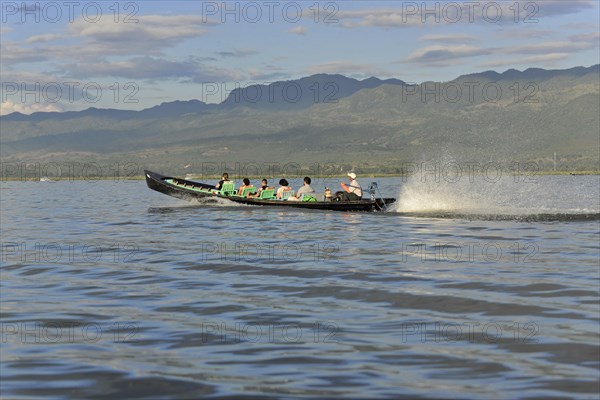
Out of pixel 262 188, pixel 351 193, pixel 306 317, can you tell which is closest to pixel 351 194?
pixel 351 193

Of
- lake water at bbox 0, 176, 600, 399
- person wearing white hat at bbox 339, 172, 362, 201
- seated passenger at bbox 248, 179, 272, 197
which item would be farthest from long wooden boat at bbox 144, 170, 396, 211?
lake water at bbox 0, 176, 600, 399

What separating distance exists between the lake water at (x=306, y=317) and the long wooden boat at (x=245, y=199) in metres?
12.1

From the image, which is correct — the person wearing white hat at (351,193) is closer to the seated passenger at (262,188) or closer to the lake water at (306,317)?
the seated passenger at (262,188)

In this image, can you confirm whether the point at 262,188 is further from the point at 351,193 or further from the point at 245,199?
the point at 351,193

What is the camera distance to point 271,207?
145 feet

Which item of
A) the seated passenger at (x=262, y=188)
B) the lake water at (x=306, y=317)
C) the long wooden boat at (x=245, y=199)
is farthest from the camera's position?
the seated passenger at (x=262, y=188)

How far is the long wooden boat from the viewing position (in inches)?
1620

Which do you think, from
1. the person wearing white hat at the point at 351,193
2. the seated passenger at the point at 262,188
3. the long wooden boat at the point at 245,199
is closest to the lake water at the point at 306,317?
the long wooden boat at the point at 245,199

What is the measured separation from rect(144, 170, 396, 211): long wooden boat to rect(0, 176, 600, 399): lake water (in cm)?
1211

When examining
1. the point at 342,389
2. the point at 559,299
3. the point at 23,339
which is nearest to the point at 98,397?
the point at 342,389

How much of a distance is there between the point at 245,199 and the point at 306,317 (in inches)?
1240

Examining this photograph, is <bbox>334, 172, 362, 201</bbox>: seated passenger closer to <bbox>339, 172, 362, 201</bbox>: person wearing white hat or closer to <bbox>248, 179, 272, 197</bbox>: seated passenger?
<bbox>339, 172, 362, 201</bbox>: person wearing white hat

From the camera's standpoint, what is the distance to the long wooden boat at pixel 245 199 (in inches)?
1620

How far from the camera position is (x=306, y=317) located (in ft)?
46.1
